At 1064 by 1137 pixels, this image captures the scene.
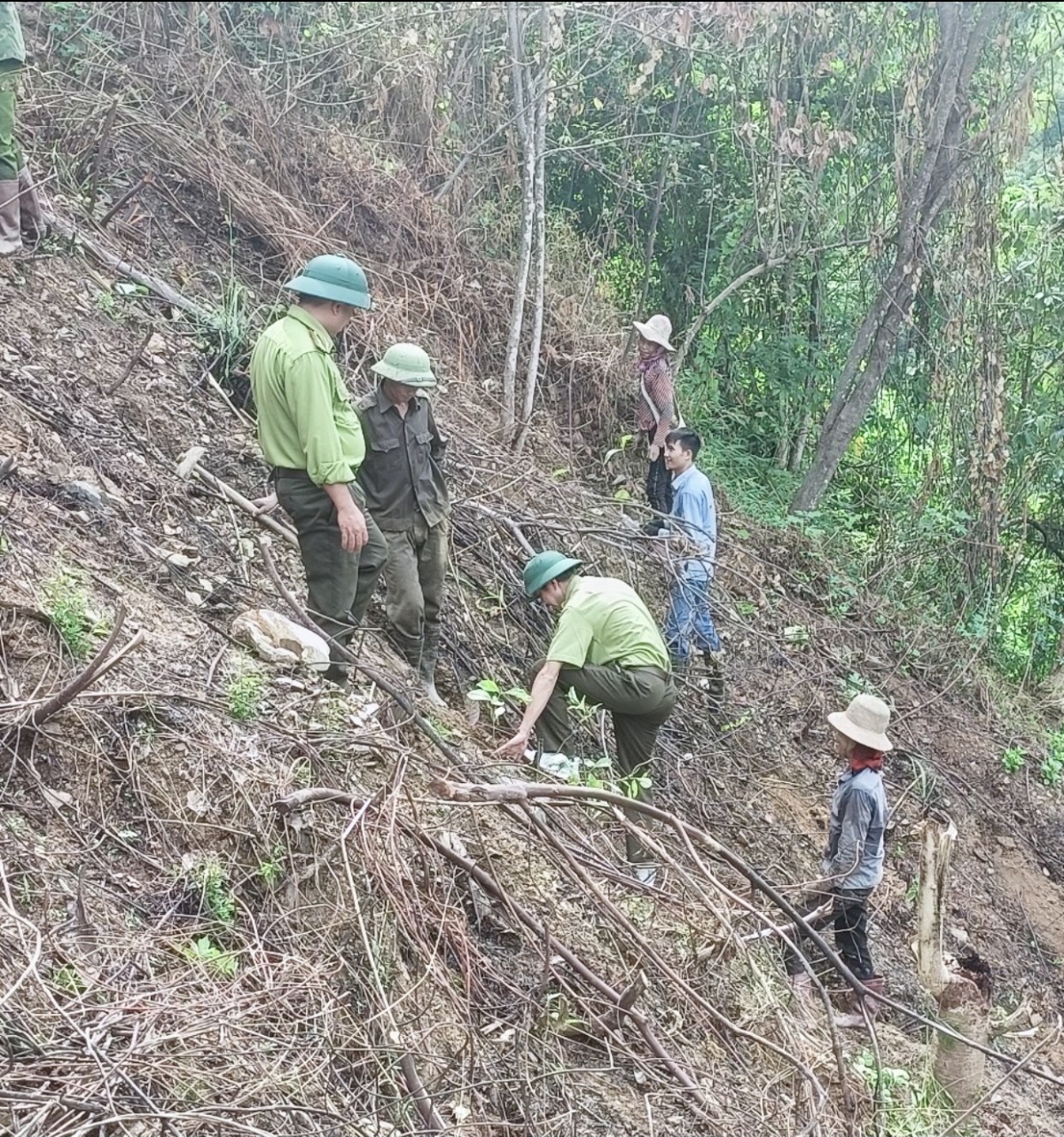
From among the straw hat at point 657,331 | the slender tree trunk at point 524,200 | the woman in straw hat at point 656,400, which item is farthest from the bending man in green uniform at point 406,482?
the straw hat at point 657,331

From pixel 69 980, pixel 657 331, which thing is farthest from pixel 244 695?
pixel 657 331

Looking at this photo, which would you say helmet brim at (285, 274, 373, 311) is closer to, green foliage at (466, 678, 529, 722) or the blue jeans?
green foliage at (466, 678, 529, 722)

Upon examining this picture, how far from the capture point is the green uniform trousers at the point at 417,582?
5.42 m

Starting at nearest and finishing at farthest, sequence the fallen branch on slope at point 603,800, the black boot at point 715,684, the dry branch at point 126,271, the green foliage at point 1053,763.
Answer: the fallen branch on slope at point 603,800, the dry branch at point 126,271, the black boot at point 715,684, the green foliage at point 1053,763

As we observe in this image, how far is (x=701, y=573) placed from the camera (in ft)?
22.9

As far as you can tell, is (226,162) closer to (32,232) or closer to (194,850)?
(32,232)

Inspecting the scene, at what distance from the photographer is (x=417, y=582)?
215 inches

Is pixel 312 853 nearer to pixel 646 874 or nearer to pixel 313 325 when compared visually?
pixel 646 874

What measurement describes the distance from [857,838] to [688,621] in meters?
2.05

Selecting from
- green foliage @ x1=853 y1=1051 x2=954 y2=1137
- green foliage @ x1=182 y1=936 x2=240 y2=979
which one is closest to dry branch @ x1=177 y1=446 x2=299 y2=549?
green foliage @ x1=182 y1=936 x2=240 y2=979

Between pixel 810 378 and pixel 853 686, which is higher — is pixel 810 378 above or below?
above

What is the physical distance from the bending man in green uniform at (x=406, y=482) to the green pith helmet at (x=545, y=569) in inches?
21.0

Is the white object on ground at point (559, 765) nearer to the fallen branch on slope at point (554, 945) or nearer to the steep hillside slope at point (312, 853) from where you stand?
the steep hillside slope at point (312, 853)

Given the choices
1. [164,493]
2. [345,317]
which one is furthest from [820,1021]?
[164,493]
